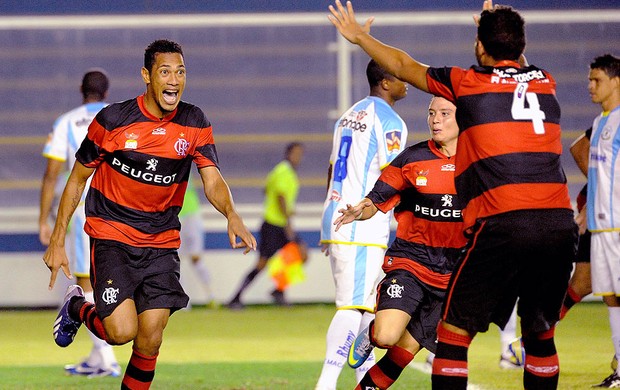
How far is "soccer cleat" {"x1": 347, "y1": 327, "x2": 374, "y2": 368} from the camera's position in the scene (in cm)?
655

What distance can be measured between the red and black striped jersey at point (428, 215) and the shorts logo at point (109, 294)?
1.61 metres

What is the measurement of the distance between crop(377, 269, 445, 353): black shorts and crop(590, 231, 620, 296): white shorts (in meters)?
2.16

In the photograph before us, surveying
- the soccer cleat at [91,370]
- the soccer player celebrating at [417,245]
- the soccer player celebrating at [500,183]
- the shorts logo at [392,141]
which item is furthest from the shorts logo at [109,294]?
the soccer cleat at [91,370]

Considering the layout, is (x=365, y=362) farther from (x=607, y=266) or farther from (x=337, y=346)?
(x=607, y=266)

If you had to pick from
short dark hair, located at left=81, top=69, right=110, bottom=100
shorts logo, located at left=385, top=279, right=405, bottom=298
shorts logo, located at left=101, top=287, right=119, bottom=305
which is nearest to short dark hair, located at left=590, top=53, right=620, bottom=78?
shorts logo, located at left=385, top=279, right=405, bottom=298

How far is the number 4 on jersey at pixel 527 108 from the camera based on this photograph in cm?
512

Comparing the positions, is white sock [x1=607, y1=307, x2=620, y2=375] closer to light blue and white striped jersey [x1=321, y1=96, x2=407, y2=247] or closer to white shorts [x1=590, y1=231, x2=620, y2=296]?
white shorts [x1=590, y1=231, x2=620, y2=296]

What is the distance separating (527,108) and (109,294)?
8.66ft

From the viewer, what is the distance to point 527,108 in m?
5.14

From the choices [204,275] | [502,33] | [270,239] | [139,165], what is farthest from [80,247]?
[270,239]

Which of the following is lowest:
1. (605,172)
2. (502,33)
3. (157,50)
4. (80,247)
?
(80,247)

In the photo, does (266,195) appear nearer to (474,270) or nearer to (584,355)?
(584,355)

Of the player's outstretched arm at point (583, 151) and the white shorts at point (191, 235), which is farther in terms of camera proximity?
the white shorts at point (191, 235)

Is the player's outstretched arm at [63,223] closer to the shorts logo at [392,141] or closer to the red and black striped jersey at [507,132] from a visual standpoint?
the shorts logo at [392,141]
